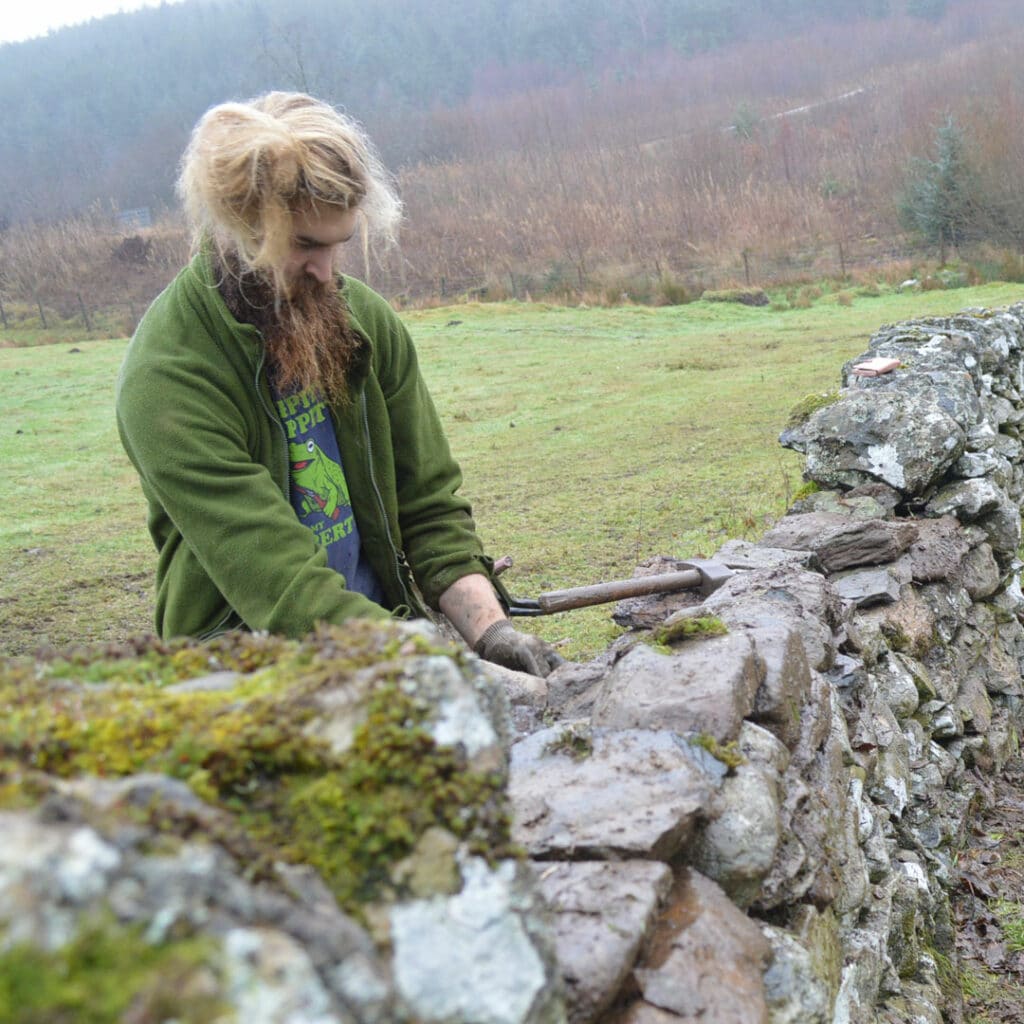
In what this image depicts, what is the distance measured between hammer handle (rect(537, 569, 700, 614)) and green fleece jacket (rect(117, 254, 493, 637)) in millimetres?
840

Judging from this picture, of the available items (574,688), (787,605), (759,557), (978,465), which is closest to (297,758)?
(574,688)

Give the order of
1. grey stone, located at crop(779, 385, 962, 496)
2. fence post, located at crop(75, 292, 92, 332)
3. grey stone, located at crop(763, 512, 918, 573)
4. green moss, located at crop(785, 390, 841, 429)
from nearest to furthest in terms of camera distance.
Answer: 1. grey stone, located at crop(763, 512, 918, 573)
2. grey stone, located at crop(779, 385, 962, 496)
3. green moss, located at crop(785, 390, 841, 429)
4. fence post, located at crop(75, 292, 92, 332)

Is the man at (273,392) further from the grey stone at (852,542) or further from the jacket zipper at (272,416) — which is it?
the grey stone at (852,542)

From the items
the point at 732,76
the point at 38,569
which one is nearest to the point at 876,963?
the point at 38,569

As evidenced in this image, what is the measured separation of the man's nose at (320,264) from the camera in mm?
2836

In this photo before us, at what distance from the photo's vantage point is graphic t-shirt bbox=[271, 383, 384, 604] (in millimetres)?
3084

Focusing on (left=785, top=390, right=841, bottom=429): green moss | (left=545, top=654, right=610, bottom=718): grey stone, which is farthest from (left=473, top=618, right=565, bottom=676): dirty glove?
(left=785, top=390, right=841, bottom=429): green moss

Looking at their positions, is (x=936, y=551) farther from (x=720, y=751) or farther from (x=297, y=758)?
(x=297, y=758)

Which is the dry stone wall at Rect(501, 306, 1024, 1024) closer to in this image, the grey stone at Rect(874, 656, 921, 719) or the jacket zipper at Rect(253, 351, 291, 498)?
the grey stone at Rect(874, 656, 921, 719)

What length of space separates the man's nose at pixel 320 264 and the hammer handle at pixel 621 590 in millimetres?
1462

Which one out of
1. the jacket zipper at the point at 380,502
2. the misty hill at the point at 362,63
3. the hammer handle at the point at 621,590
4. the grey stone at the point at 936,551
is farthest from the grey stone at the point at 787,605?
the misty hill at the point at 362,63

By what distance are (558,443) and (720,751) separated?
10.2m

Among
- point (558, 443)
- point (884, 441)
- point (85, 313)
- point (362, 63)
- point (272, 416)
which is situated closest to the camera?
point (272, 416)

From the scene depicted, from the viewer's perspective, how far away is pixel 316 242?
2771 millimetres
